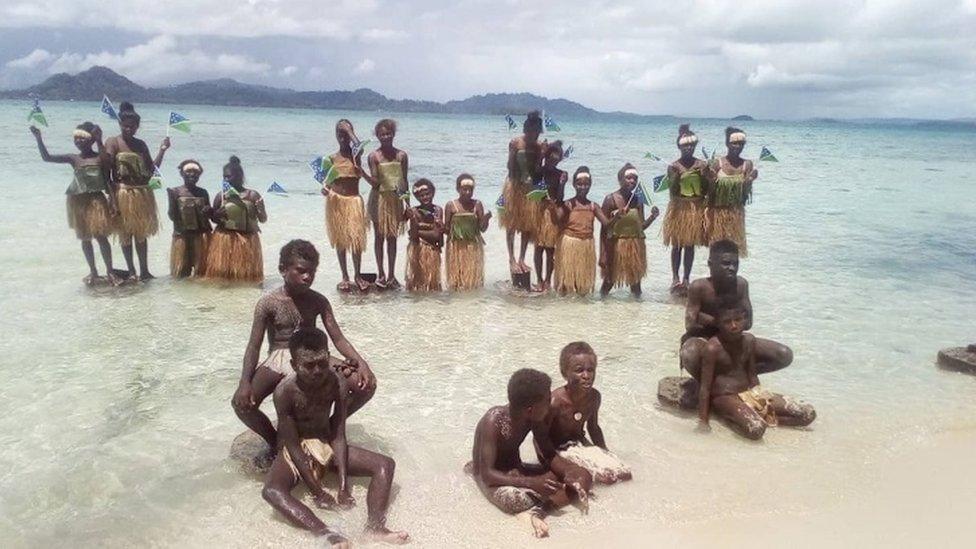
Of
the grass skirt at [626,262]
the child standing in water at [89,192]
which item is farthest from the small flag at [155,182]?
the grass skirt at [626,262]

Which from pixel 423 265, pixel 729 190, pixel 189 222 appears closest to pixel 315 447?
pixel 423 265

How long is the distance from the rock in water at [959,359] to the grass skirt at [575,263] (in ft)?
10.9

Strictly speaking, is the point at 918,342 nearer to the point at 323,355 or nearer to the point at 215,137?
the point at 323,355

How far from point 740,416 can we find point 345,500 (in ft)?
8.15

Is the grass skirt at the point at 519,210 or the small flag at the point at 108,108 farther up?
the small flag at the point at 108,108

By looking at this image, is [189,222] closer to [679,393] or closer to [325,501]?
[325,501]

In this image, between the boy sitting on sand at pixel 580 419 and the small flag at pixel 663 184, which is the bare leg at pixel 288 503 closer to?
the boy sitting on sand at pixel 580 419

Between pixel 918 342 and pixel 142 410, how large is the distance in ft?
21.5

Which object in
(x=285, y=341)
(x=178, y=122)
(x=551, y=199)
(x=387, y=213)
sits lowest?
(x=285, y=341)

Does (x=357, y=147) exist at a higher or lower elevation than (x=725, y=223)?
higher

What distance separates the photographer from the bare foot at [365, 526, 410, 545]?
3.57 meters

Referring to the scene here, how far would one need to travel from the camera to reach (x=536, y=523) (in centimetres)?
368

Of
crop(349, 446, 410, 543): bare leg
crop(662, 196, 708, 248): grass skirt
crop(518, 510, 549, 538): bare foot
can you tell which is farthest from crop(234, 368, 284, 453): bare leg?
crop(662, 196, 708, 248): grass skirt

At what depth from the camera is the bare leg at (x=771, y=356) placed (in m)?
5.12
